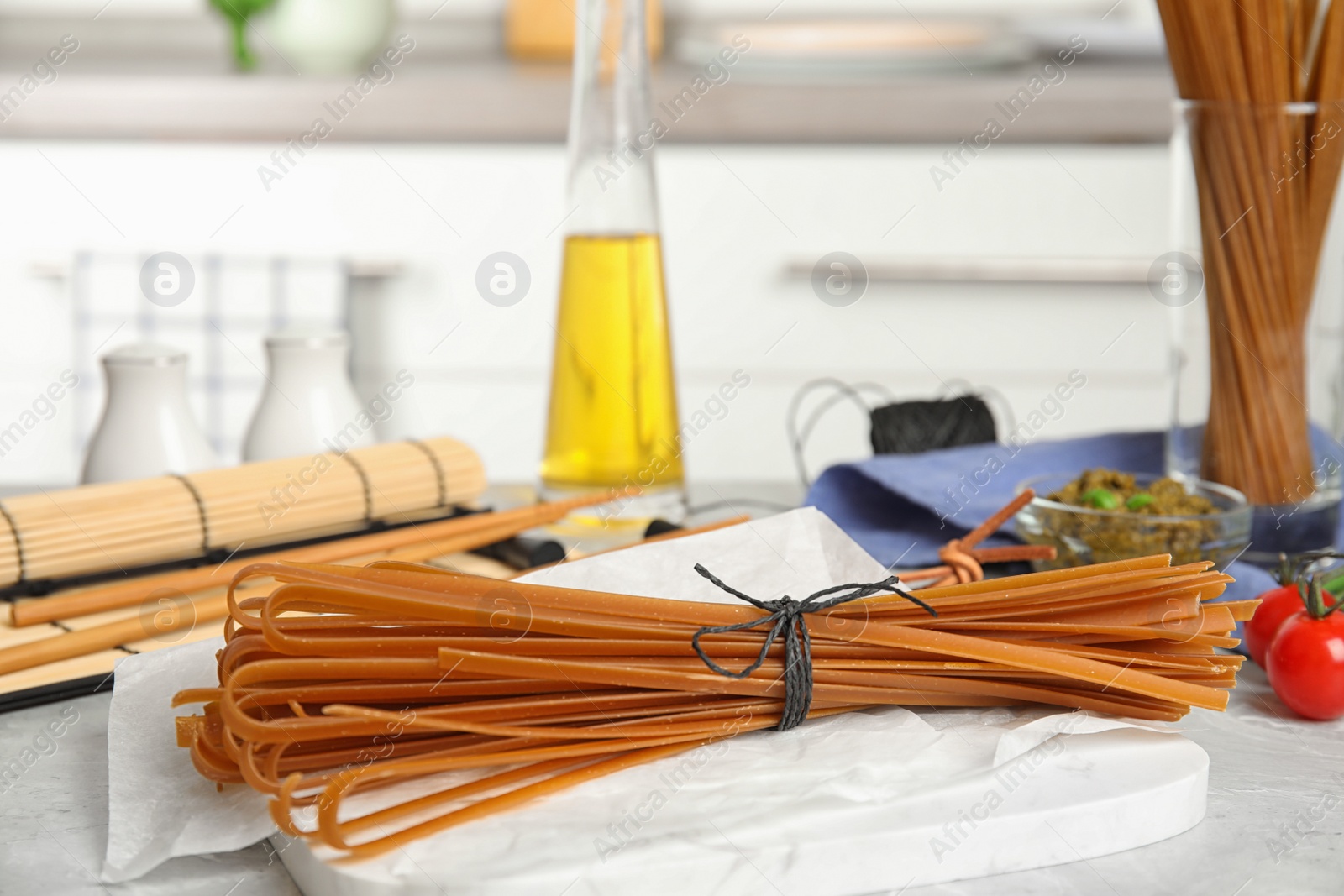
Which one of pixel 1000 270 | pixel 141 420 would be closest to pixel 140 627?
pixel 141 420

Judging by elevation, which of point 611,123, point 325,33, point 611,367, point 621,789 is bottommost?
point 621,789

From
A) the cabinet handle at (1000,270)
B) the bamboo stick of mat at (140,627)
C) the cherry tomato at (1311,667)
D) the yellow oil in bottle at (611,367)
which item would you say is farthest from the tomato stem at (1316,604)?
the cabinet handle at (1000,270)

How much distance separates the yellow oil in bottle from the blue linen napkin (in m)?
0.13

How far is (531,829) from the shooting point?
1.43ft

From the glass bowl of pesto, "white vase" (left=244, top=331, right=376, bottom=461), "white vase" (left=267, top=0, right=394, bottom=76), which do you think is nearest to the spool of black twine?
the glass bowl of pesto

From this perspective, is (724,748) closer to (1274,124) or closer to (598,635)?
(598,635)

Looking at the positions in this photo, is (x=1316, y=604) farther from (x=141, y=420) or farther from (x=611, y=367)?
(x=141, y=420)

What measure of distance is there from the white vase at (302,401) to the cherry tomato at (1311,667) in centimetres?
61

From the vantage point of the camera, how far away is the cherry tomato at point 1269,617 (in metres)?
0.63

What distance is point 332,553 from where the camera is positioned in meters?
0.74

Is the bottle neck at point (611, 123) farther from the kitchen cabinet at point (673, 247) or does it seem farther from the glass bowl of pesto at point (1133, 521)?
the kitchen cabinet at point (673, 247)

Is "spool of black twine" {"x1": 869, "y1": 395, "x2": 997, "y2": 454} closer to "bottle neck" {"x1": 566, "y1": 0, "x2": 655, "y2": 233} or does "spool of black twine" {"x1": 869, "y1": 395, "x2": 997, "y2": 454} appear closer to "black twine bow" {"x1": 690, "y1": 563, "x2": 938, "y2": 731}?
"bottle neck" {"x1": 566, "y1": 0, "x2": 655, "y2": 233}

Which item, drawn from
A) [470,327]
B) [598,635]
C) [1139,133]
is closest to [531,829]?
[598,635]

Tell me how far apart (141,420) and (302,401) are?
0.35 ft
